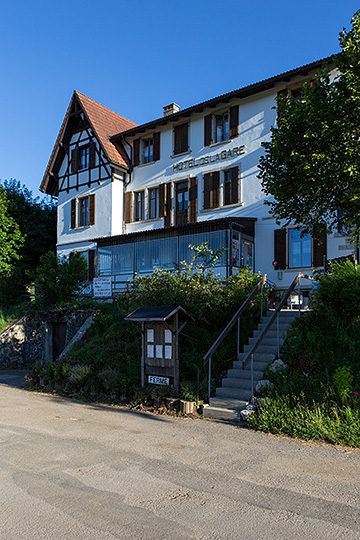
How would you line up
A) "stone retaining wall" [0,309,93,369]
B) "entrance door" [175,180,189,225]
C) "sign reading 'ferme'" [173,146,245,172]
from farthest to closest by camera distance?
"entrance door" [175,180,189,225] < "sign reading 'ferme'" [173,146,245,172] < "stone retaining wall" [0,309,93,369]

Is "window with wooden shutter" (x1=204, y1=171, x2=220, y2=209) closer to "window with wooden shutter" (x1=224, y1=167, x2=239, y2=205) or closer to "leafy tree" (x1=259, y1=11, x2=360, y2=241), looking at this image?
"window with wooden shutter" (x1=224, y1=167, x2=239, y2=205)

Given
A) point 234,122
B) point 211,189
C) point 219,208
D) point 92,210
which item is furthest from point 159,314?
point 92,210

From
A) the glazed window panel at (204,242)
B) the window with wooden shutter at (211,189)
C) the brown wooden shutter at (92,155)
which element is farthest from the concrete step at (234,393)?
the brown wooden shutter at (92,155)

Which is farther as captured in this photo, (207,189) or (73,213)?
(73,213)

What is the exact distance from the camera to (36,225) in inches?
1336

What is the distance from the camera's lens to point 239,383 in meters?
10.1

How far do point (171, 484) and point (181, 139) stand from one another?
21.0 meters

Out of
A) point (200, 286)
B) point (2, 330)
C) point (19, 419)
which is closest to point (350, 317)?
point (200, 286)

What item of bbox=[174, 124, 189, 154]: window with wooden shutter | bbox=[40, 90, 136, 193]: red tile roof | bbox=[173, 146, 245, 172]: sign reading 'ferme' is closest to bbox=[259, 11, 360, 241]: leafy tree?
bbox=[173, 146, 245, 172]: sign reading 'ferme'

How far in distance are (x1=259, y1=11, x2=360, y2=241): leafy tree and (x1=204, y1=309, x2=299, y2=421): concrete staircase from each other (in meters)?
3.25

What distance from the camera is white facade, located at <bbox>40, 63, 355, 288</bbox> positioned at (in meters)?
19.7

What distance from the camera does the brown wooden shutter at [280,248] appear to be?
19797 mm

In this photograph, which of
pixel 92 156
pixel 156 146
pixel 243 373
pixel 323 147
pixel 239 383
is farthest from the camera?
pixel 92 156

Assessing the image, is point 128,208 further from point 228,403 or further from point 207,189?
point 228,403
